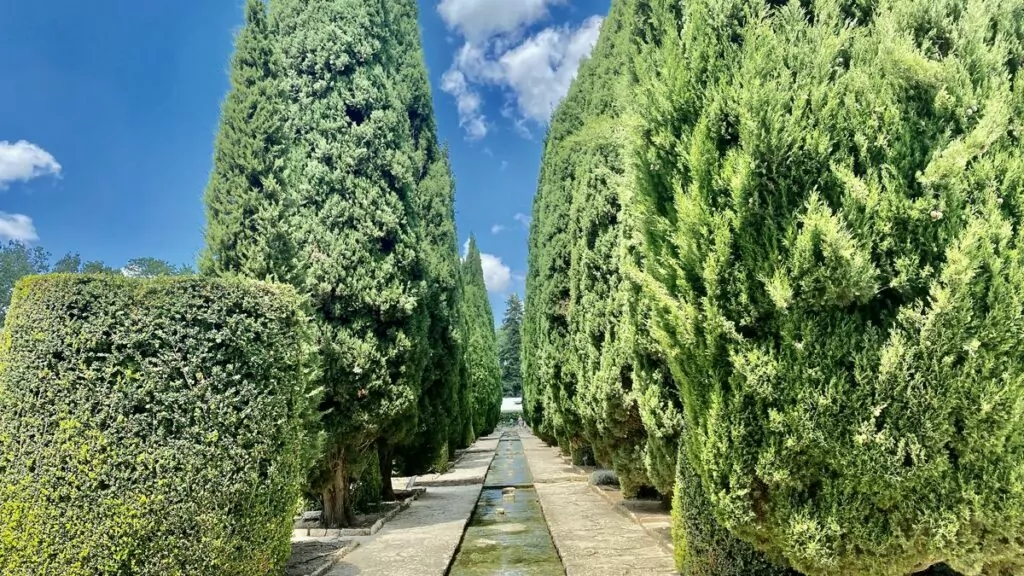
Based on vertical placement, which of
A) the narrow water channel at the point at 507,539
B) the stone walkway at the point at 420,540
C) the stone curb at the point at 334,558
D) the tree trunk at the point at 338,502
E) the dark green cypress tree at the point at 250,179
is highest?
the dark green cypress tree at the point at 250,179

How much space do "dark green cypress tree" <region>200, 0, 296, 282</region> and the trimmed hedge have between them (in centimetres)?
249

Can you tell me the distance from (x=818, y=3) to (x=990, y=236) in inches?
63.3

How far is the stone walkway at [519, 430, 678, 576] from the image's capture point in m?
6.12

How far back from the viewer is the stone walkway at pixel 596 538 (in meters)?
6.12

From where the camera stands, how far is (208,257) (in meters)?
7.30

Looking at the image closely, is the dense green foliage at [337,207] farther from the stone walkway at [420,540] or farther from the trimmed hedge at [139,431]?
the trimmed hedge at [139,431]

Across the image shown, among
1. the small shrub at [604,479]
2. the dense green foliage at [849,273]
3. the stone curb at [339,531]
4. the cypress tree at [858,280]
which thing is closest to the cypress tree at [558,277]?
the small shrub at [604,479]

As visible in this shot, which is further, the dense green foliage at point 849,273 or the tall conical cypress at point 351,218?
the tall conical cypress at point 351,218

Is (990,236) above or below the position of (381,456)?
above

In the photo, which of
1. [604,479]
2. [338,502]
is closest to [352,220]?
[338,502]

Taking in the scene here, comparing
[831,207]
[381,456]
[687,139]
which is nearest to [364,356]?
[381,456]

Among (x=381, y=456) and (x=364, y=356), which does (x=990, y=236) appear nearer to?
(x=364, y=356)

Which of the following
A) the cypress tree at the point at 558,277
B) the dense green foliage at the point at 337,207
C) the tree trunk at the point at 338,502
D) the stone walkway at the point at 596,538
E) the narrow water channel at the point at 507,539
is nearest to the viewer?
the stone walkway at the point at 596,538

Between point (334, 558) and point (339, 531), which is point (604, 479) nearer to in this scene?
point (339, 531)
